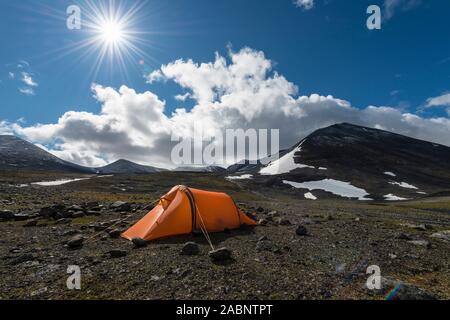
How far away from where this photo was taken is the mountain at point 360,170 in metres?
104

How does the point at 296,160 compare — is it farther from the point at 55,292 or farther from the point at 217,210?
the point at 55,292

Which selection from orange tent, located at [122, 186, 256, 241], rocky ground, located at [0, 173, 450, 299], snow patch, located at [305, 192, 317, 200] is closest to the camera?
rocky ground, located at [0, 173, 450, 299]

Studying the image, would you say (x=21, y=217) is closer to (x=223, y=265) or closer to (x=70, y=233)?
(x=70, y=233)

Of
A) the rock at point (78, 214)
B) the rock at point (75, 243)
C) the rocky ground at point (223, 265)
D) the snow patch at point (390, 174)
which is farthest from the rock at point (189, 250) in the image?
the snow patch at point (390, 174)

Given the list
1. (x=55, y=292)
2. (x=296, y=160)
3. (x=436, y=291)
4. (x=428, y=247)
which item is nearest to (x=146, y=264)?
(x=55, y=292)

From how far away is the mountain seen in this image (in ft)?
343

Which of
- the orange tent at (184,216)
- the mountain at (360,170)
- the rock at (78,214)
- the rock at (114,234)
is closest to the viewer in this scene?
the orange tent at (184,216)

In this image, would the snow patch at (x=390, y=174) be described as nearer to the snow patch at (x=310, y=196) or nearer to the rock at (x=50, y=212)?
the snow patch at (x=310, y=196)

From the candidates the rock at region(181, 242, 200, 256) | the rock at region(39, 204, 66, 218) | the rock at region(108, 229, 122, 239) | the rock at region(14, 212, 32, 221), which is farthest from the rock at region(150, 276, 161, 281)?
the rock at region(14, 212, 32, 221)

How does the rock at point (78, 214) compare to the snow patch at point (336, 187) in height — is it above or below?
above

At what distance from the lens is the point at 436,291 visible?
8.09 meters

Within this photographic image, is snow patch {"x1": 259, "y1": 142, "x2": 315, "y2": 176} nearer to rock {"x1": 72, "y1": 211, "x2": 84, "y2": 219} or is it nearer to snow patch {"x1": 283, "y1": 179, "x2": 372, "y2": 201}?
snow patch {"x1": 283, "y1": 179, "x2": 372, "y2": 201}

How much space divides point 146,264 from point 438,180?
169 metres

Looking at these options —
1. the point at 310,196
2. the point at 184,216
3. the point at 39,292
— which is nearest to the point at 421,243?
the point at 184,216
